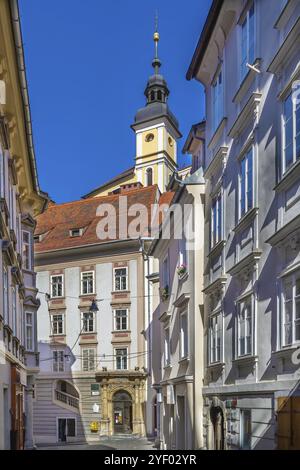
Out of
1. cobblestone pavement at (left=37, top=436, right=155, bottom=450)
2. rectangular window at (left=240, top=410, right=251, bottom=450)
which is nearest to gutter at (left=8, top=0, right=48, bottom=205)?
rectangular window at (left=240, top=410, right=251, bottom=450)

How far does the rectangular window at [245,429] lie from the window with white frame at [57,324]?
87.7 feet

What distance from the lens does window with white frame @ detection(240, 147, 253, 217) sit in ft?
32.0

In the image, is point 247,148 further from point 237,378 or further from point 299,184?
point 237,378

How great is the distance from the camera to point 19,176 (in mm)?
16047

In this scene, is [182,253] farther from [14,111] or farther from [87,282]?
[87,282]

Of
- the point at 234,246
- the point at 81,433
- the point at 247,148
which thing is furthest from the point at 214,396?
the point at 81,433

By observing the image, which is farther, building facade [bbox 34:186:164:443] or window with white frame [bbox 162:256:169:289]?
building facade [bbox 34:186:164:443]

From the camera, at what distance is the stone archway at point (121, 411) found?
32969 millimetres

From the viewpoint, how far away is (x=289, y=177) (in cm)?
777

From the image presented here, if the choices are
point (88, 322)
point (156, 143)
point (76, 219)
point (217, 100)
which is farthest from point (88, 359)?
point (156, 143)

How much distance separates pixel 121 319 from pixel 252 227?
25.1 metres

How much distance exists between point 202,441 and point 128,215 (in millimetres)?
25966

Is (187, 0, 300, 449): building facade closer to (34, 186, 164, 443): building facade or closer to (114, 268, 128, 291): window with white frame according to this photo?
(34, 186, 164, 443): building facade

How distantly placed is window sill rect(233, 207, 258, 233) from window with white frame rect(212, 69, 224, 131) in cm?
312
